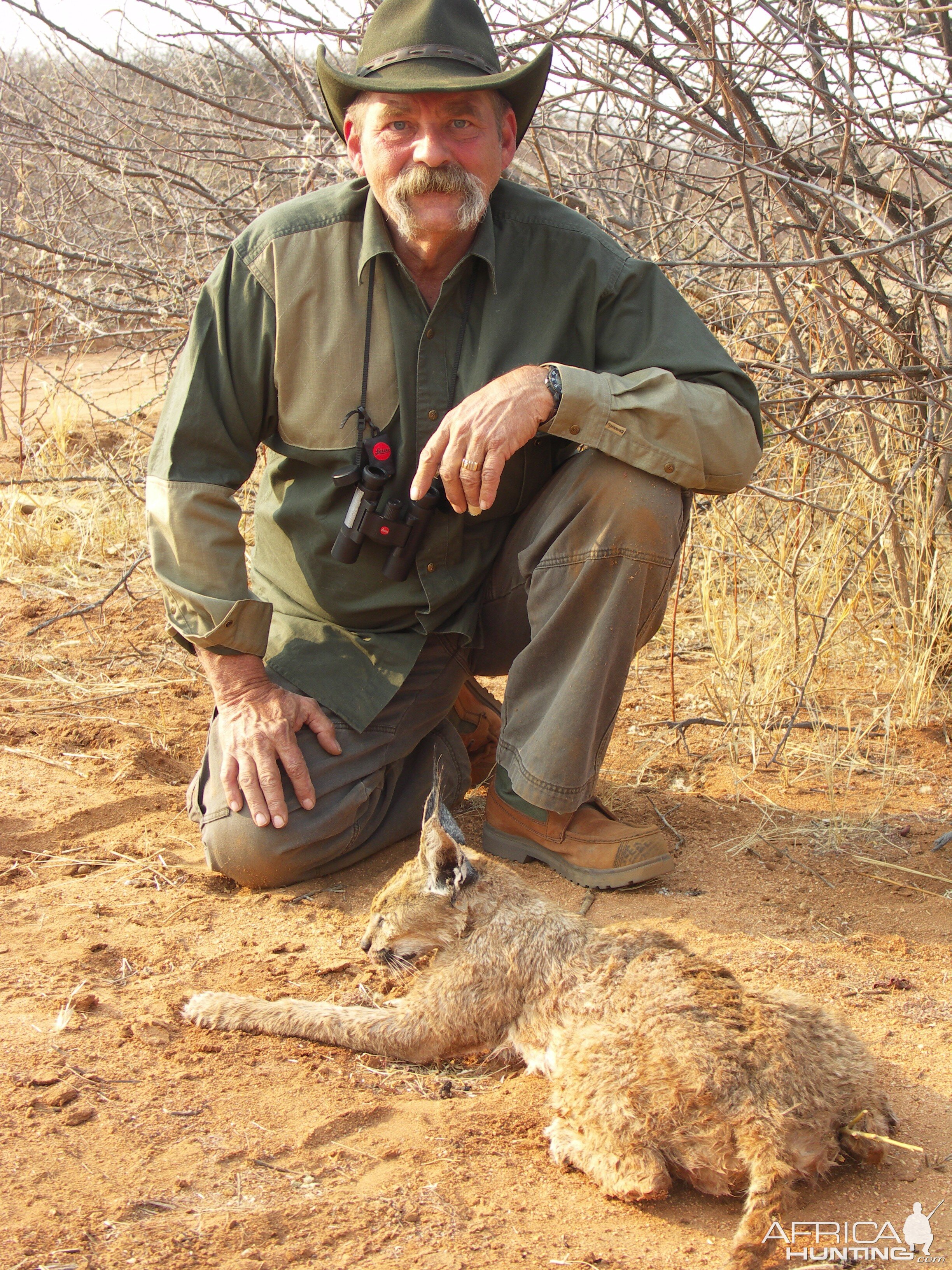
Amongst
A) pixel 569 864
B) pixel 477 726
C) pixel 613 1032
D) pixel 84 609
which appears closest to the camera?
pixel 613 1032

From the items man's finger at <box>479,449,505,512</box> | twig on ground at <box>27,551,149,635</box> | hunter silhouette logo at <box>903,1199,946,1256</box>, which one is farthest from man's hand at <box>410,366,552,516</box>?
twig on ground at <box>27,551,149,635</box>

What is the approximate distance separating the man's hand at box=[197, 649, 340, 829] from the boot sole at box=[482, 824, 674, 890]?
0.64 meters

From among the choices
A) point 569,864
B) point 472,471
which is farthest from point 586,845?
point 472,471

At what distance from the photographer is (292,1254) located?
6.53ft

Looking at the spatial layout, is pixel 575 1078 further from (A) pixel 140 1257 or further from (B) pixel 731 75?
(B) pixel 731 75

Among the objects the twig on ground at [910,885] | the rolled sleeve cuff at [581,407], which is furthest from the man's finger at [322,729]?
the twig on ground at [910,885]

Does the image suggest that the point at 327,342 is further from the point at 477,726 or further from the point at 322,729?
the point at 477,726

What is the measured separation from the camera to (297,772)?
3.47 meters

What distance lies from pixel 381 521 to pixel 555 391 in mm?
706

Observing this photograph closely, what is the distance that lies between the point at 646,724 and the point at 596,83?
2578mm

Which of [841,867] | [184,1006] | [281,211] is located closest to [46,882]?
[184,1006]

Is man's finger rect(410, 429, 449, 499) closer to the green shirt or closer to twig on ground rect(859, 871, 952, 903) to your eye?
the green shirt

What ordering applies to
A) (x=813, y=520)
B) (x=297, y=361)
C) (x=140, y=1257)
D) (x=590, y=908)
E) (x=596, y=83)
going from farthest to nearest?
(x=813, y=520)
(x=596, y=83)
(x=297, y=361)
(x=590, y=908)
(x=140, y=1257)

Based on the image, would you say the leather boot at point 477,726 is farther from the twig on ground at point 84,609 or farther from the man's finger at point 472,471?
the twig on ground at point 84,609
